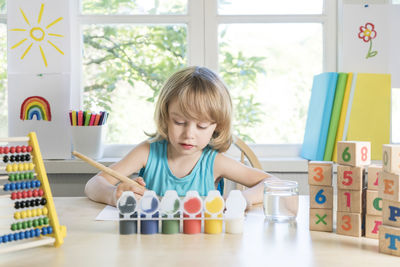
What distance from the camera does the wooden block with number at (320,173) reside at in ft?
3.59

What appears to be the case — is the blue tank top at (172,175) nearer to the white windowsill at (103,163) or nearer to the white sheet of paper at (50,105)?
the white windowsill at (103,163)

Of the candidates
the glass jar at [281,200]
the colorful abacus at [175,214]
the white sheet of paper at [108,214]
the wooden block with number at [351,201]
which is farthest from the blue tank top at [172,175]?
the wooden block with number at [351,201]

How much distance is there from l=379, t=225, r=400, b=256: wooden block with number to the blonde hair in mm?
681

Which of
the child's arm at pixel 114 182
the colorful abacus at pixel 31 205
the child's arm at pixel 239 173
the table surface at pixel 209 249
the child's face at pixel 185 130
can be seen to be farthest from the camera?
the child's arm at pixel 239 173

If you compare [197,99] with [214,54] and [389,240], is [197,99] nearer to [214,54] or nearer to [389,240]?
[389,240]

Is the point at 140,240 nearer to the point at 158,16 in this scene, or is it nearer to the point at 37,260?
the point at 37,260

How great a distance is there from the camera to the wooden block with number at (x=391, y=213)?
0.93 m

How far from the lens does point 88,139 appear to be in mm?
2213

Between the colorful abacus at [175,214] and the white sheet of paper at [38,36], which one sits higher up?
the white sheet of paper at [38,36]

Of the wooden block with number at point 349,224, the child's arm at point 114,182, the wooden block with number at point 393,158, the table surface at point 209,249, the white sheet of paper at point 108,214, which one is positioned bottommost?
the table surface at point 209,249

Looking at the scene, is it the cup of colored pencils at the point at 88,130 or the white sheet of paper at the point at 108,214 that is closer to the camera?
the white sheet of paper at the point at 108,214

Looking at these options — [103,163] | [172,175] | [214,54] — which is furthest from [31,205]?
[214,54]

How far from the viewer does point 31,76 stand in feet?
7.40

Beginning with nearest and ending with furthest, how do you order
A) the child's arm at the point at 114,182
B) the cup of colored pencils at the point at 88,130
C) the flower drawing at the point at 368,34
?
the child's arm at the point at 114,182 → the cup of colored pencils at the point at 88,130 → the flower drawing at the point at 368,34
